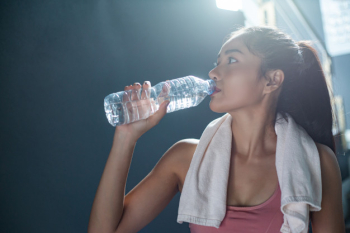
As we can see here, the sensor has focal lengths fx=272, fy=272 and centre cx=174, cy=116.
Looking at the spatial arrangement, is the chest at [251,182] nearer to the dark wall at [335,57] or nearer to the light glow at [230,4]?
the light glow at [230,4]

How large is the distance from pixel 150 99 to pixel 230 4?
1099 millimetres

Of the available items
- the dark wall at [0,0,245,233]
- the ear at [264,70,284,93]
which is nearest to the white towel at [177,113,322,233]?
the ear at [264,70,284,93]

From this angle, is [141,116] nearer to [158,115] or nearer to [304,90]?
[158,115]

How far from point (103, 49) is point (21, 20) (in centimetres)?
34

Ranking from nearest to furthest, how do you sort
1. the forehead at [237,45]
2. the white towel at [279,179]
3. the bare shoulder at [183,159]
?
the white towel at [279,179], the forehead at [237,45], the bare shoulder at [183,159]

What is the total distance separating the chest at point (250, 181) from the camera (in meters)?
0.96

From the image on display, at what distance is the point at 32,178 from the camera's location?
108 cm

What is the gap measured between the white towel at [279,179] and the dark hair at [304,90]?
0.08 m

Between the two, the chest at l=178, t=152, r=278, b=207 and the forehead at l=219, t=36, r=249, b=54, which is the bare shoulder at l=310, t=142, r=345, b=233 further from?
the forehead at l=219, t=36, r=249, b=54

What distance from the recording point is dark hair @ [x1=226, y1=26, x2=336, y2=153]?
109cm

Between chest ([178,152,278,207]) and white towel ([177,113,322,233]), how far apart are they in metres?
0.05

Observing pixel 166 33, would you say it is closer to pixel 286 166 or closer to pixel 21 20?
pixel 21 20

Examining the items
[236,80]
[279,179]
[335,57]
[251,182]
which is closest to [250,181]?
[251,182]

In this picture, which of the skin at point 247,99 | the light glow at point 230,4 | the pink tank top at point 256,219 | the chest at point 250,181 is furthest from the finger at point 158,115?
the light glow at point 230,4
